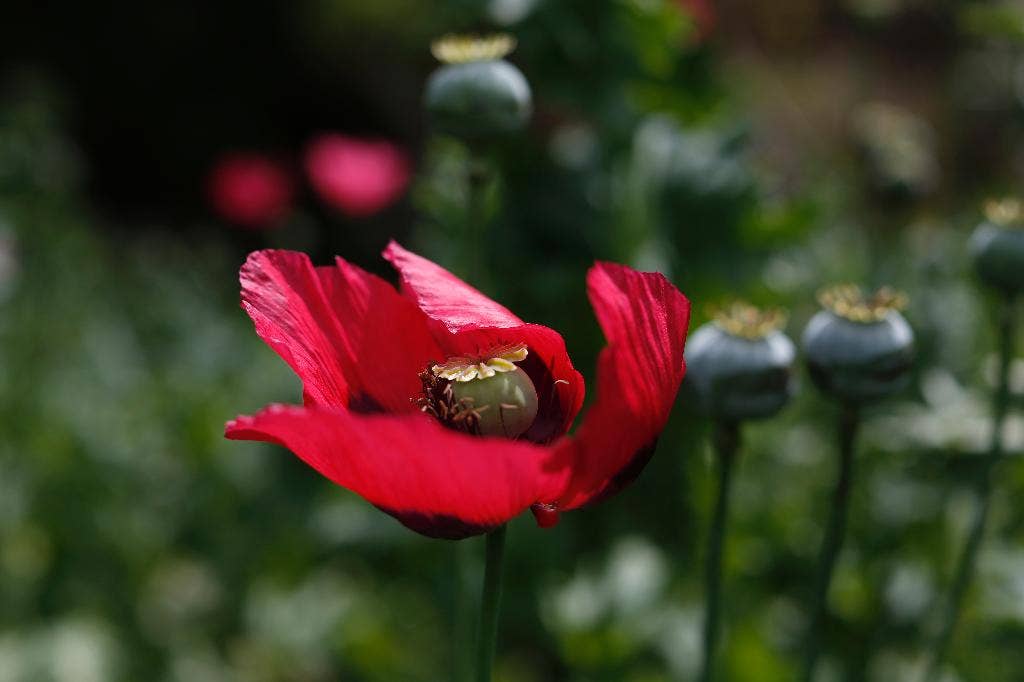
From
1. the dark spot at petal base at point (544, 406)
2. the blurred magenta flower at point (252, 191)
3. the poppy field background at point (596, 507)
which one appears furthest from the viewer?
the blurred magenta flower at point (252, 191)

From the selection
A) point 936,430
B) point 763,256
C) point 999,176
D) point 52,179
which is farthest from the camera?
point 999,176

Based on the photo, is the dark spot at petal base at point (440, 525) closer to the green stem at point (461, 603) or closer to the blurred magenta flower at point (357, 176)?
the green stem at point (461, 603)

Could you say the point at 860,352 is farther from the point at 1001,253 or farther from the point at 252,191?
the point at 252,191

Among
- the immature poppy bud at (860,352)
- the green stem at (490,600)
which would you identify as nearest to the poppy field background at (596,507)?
the immature poppy bud at (860,352)

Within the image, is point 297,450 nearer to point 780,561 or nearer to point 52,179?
point 780,561

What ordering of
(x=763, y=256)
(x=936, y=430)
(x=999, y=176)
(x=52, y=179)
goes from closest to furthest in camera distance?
(x=936, y=430), (x=763, y=256), (x=52, y=179), (x=999, y=176)

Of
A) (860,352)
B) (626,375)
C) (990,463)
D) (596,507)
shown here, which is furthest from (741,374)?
(596,507)

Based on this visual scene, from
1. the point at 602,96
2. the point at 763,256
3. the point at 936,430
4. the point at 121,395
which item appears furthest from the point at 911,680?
the point at 121,395
